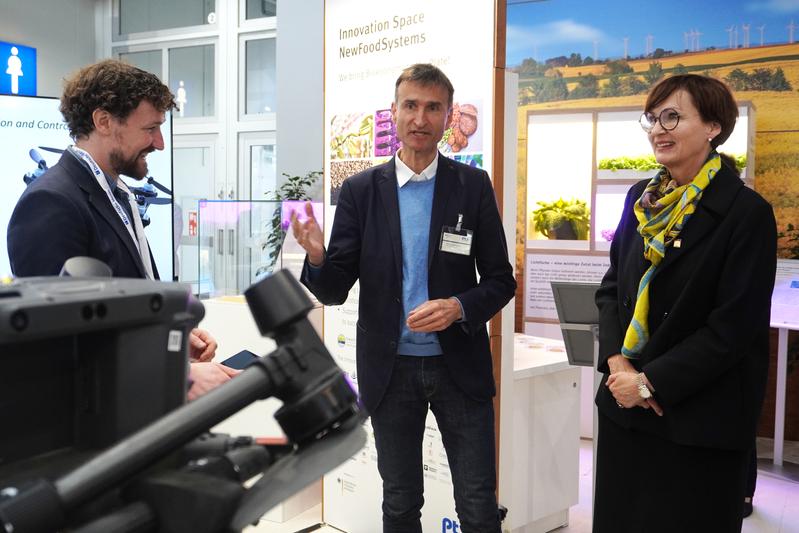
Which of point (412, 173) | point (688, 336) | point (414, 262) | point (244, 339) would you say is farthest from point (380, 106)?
point (688, 336)

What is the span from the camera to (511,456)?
319 cm

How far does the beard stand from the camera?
199 cm

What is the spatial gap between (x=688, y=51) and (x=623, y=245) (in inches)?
151

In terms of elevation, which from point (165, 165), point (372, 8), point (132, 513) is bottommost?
point (132, 513)

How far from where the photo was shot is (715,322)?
6.49 feet

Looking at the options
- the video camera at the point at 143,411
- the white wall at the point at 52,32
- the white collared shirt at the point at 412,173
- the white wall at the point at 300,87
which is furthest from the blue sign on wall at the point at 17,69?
the video camera at the point at 143,411

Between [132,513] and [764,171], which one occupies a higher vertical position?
[764,171]

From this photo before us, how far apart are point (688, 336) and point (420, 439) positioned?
89cm

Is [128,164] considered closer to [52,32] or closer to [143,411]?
[143,411]

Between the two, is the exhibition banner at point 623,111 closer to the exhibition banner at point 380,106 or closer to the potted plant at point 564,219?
the potted plant at point 564,219

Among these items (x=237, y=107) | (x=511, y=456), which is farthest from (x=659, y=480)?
(x=237, y=107)

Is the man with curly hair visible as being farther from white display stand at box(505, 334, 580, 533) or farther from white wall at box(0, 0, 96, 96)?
white wall at box(0, 0, 96, 96)

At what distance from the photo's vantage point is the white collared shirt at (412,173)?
2.43 meters

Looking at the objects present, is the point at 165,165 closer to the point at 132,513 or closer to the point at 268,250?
the point at 268,250
